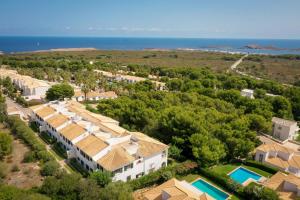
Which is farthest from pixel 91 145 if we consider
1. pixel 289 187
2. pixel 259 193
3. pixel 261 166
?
pixel 289 187

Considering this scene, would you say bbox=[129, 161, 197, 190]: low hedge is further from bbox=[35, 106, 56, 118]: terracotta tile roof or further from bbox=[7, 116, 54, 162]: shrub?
bbox=[35, 106, 56, 118]: terracotta tile roof

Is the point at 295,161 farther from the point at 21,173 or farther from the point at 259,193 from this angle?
the point at 21,173

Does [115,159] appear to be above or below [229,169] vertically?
above

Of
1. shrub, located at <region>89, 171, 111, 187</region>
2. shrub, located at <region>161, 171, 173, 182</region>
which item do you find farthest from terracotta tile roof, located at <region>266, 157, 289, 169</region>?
shrub, located at <region>89, 171, 111, 187</region>

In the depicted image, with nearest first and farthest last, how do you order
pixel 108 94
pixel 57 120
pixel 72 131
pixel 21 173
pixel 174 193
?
pixel 174 193 < pixel 21 173 < pixel 72 131 < pixel 57 120 < pixel 108 94

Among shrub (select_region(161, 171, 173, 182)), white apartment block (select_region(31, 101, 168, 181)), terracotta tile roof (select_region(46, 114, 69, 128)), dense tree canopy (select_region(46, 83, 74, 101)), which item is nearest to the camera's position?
shrub (select_region(161, 171, 173, 182))

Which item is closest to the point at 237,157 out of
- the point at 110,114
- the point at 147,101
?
the point at 147,101

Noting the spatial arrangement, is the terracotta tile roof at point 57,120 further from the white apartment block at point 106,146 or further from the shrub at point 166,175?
the shrub at point 166,175
